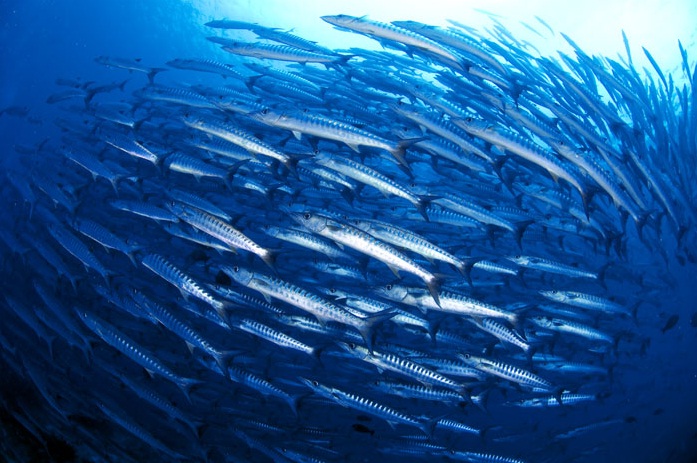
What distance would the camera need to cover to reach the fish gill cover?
15.7ft

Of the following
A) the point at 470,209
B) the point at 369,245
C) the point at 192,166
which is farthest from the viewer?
the point at 470,209

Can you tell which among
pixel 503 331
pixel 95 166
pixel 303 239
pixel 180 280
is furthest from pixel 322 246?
pixel 95 166

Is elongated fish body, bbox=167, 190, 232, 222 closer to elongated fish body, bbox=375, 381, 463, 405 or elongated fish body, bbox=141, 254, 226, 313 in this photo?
elongated fish body, bbox=141, 254, 226, 313

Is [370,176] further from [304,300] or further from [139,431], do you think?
[139,431]

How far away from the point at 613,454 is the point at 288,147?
2311cm

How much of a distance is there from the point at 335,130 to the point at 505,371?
3583mm

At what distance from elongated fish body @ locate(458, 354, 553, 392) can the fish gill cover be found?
29 millimetres

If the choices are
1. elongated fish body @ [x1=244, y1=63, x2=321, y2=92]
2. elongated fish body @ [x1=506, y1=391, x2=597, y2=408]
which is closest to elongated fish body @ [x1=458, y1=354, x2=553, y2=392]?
elongated fish body @ [x1=506, y1=391, x2=597, y2=408]

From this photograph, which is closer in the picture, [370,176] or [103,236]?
[370,176]

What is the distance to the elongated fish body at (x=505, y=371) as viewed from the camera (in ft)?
16.7

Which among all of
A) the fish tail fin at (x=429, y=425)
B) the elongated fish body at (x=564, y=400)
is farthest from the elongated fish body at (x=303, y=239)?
the elongated fish body at (x=564, y=400)

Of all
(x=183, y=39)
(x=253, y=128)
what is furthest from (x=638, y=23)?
(x=183, y=39)

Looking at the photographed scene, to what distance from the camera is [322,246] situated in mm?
4965

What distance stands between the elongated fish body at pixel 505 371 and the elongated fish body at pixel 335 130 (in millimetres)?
2655
